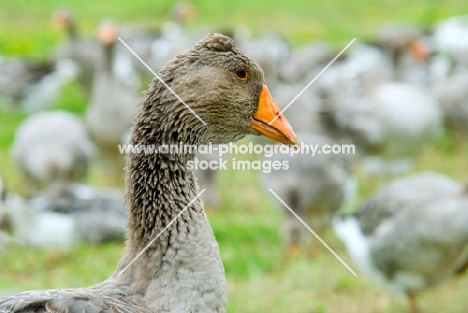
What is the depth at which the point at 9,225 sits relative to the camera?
797cm

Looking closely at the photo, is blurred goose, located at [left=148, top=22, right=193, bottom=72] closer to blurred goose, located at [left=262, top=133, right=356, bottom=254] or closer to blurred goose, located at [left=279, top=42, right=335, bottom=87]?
blurred goose, located at [left=279, top=42, right=335, bottom=87]

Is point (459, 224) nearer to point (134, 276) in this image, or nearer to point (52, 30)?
point (134, 276)

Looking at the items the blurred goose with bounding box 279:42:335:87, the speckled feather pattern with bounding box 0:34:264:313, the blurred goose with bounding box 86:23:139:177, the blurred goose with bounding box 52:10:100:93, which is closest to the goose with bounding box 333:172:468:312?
the speckled feather pattern with bounding box 0:34:264:313

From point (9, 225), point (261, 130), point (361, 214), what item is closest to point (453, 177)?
point (361, 214)

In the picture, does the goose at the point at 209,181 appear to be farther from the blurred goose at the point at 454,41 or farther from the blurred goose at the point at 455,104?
the blurred goose at the point at 454,41

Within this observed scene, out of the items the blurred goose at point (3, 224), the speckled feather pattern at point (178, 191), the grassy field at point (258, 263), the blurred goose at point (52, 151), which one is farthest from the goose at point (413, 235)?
the blurred goose at point (52, 151)

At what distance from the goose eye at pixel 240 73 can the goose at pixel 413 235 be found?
9.55 feet

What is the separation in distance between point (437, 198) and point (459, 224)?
451 millimetres

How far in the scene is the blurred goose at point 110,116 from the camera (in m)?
10.1

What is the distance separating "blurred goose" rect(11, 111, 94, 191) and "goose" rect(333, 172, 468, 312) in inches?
153

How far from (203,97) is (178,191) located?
0.45m

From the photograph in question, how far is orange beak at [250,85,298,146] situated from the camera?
3806 millimetres

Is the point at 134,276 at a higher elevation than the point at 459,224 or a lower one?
lower

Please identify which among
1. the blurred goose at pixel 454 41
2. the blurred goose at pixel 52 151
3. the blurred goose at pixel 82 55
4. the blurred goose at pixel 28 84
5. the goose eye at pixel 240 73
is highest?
the blurred goose at pixel 454 41
